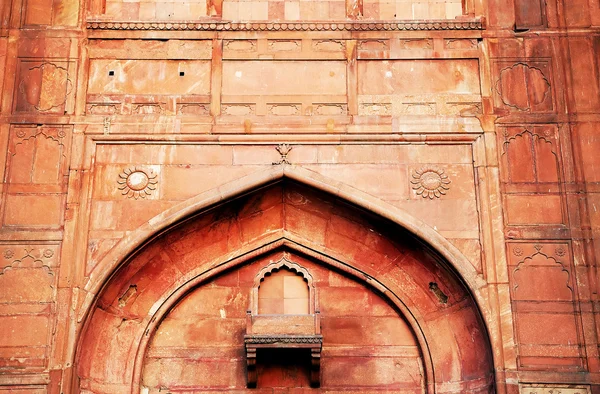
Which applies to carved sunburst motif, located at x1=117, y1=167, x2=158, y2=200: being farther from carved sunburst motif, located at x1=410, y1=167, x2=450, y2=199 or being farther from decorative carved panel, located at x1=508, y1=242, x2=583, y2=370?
decorative carved panel, located at x1=508, y1=242, x2=583, y2=370

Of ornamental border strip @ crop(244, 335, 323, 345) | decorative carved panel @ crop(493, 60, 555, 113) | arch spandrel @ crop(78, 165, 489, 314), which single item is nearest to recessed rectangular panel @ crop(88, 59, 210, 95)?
arch spandrel @ crop(78, 165, 489, 314)

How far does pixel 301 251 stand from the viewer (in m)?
11.4

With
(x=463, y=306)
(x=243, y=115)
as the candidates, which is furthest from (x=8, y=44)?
(x=463, y=306)

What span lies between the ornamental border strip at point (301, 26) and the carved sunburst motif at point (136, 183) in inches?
71.8

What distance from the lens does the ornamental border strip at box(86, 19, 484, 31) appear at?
458 inches

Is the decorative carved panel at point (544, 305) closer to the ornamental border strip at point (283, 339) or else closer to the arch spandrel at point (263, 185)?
the arch spandrel at point (263, 185)

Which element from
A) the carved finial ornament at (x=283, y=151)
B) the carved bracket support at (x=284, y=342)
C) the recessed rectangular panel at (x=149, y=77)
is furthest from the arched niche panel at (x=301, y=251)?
the recessed rectangular panel at (x=149, y=77)

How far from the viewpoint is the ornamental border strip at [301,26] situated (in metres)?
11.6

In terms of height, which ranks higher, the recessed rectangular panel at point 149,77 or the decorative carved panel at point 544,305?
the recessed rectangular panel at point 149,77

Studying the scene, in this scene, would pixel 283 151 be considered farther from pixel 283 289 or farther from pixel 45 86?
pixel 45 86

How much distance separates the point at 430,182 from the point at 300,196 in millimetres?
1493

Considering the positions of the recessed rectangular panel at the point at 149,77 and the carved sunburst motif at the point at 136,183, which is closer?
the carved sunburst motif at the point at 136,183

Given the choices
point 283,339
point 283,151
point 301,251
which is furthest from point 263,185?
point 283,339

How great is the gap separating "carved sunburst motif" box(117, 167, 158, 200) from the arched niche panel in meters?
0.54
